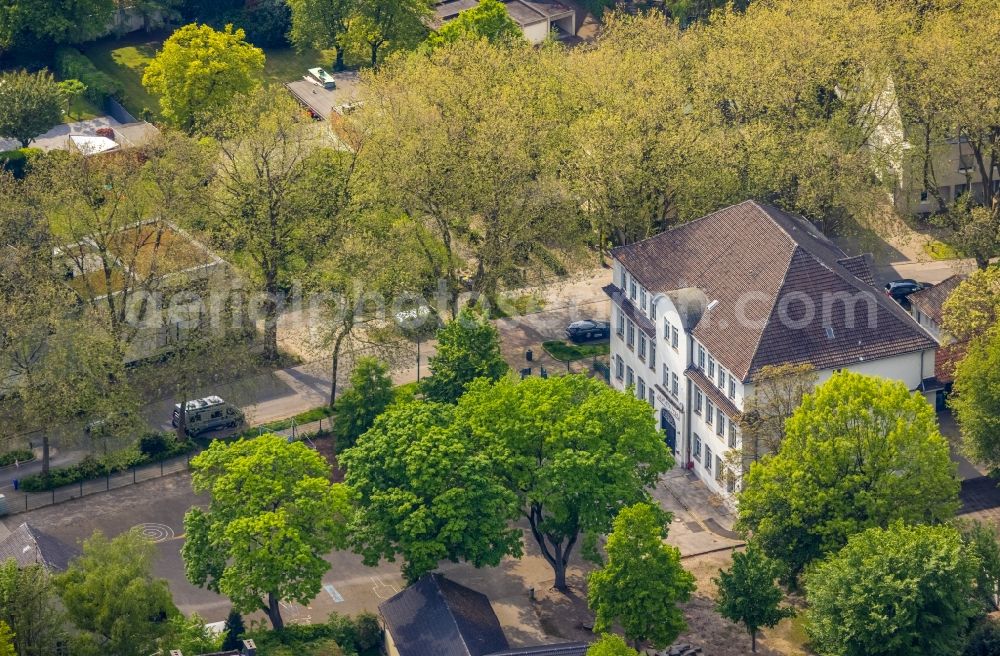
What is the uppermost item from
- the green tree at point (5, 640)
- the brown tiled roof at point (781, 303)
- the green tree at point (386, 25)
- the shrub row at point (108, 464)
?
the green tree at point (386, 25)

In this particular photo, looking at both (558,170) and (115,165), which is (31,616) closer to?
(115,165)

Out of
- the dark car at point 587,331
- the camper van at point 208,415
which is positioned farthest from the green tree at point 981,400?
the camper van at point 208,415

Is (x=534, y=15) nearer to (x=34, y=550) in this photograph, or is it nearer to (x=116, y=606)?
(x=34, y=550)

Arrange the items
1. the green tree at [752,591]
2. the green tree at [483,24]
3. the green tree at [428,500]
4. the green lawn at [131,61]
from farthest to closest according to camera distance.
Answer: the green lawn at [131,61]
the green tree at [483,24]
the green tree at [428,500]
the green tree at [752,591]

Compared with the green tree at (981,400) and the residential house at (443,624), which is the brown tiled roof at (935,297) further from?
the residential house at (443,624)

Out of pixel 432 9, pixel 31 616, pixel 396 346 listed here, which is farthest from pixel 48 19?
pixel 31 616

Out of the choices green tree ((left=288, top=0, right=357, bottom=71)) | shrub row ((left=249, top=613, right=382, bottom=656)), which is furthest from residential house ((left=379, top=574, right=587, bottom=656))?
green tree ((left=288, top=0, right=357, bottom=71))
